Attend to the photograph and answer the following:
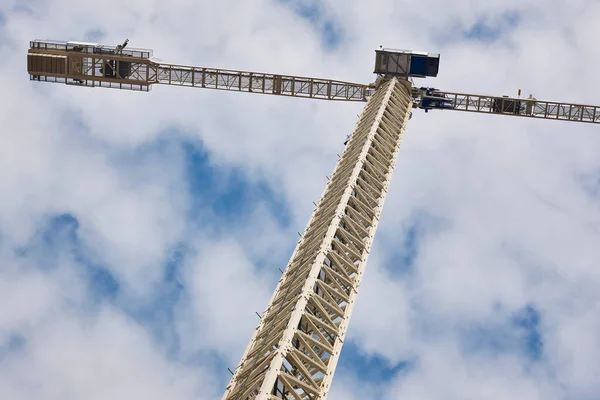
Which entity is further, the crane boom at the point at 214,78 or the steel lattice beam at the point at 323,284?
the crane boom at the point at 214,78

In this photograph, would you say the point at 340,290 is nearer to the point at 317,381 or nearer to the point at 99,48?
the point at 317,381

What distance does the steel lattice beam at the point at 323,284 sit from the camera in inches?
3568

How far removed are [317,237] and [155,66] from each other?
59.0 meters

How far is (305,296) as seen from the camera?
9806 centimetres

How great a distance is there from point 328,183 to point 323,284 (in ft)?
98.6

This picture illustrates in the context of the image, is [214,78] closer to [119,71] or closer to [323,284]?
[119,71]

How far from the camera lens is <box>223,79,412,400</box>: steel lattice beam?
90625mm

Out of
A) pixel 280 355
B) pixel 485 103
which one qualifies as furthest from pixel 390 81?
pixel 280 355

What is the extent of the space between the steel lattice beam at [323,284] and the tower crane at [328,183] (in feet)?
0.34

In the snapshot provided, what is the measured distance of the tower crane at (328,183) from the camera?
3679 inches

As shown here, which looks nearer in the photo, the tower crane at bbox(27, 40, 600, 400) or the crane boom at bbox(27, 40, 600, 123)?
the tower crane at bbox(27, 40, 600, 400)

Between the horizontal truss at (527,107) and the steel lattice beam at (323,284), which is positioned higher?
the horizontal truss at (527,107)

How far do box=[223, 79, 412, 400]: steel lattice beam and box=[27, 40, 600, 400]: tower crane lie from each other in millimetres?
104

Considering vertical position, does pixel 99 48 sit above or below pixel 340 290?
above
